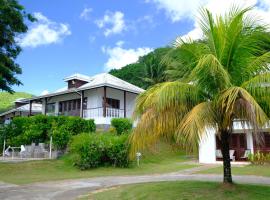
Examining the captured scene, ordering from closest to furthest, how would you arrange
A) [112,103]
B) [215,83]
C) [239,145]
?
[215,83] → [239,145] → [112,103]

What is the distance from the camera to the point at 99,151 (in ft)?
61.6

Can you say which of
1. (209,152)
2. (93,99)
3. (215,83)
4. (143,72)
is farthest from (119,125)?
(143,72)

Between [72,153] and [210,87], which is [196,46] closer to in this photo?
[210,87]

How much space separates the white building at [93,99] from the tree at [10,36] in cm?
835

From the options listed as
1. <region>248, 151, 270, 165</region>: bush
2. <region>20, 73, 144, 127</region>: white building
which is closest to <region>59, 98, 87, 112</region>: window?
<region>20, 73, 144, 127</region>: white building

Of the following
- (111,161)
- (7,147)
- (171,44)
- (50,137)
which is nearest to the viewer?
(171,44)

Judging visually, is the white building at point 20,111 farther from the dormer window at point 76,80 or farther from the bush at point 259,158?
the bush at point 259,158

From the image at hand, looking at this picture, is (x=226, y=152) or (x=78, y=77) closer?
(x=226, y=152)

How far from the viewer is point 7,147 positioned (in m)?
24.1

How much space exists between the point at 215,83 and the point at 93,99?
21.6 m

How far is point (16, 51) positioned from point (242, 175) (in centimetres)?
1513

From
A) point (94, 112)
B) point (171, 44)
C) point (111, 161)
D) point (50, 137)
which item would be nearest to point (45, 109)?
point (94, 112)

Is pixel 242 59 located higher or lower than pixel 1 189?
higher

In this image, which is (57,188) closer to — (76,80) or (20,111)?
(76,80)
